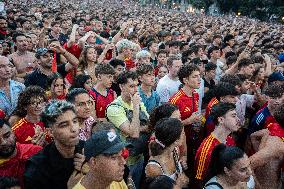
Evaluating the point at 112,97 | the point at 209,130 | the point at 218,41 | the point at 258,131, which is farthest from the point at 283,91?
the point at 218,41

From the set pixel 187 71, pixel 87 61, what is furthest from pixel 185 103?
pixel 87 61

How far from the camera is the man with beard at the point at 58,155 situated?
11.3 ft

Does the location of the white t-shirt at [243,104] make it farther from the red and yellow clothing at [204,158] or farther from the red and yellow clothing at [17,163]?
the red and yellow clothing at [17,163]

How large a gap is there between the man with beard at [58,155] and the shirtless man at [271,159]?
5.73 ft

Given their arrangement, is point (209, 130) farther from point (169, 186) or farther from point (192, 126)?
point (169, 186)

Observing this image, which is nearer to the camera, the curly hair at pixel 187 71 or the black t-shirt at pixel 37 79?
the curly hair at pixel 187 71

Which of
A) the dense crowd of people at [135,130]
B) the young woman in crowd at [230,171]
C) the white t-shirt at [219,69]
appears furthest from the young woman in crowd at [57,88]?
the white t-shirt at [219,69]

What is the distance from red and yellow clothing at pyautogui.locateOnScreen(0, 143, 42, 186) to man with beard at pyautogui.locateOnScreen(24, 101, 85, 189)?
1.00ft

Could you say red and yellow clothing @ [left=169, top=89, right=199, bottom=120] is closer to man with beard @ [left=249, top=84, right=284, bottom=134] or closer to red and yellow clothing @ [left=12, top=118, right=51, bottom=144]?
man with beard @ [left=249, top=84, right=284, bottom=134]

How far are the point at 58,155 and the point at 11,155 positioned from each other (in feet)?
1.73

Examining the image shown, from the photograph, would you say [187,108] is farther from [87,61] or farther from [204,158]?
[87,61]

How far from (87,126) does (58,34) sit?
800 cm

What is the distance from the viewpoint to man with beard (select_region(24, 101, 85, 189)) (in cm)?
345

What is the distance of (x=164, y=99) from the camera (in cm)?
671
